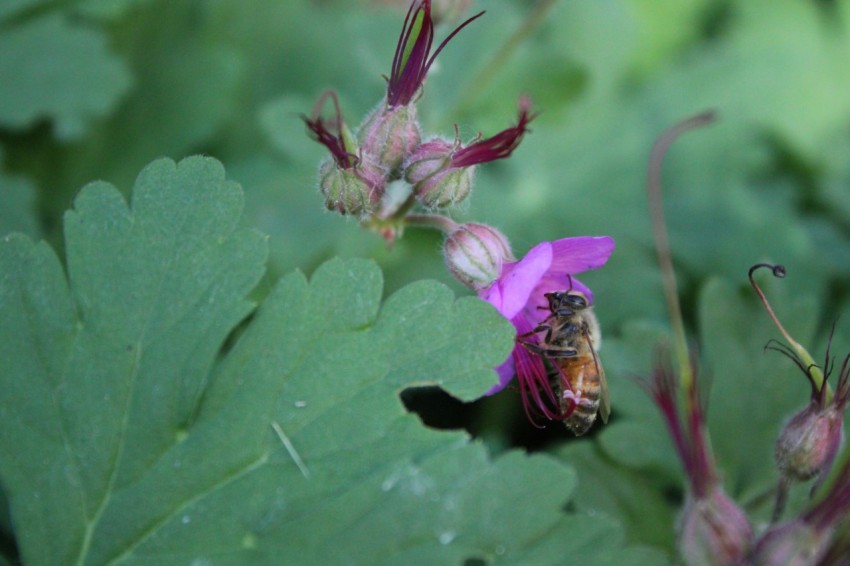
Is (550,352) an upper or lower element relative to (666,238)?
upper

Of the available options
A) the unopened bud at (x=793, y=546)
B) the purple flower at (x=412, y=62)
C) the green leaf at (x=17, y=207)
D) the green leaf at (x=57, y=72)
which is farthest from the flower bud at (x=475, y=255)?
the green leaf at (x=57, y=72)

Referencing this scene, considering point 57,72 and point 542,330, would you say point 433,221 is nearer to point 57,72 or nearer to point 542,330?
point 542,330

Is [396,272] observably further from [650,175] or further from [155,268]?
[155,268]

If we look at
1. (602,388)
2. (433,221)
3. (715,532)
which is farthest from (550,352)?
(715,532)

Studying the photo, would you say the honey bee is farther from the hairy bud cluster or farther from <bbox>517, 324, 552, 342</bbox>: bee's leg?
the hairy bud cluster

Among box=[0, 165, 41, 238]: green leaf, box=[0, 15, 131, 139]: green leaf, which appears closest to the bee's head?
box=[0, 165, 41, 238]: green leaf

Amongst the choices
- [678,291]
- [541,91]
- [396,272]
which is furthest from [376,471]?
[541,91]
